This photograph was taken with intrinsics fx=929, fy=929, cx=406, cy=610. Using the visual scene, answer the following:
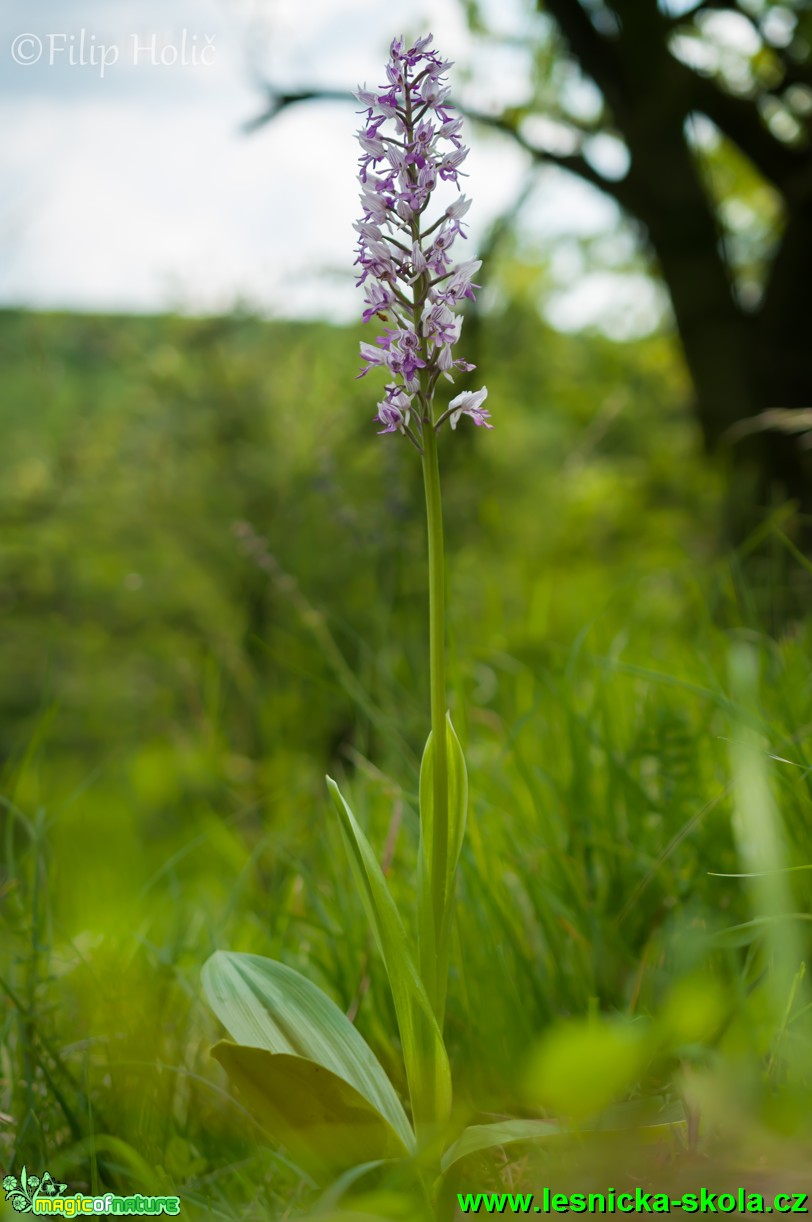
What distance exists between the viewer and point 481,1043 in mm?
1496

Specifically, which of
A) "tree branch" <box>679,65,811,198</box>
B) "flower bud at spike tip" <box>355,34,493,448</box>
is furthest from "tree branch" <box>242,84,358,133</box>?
"flower bud at spike tip" <box>355,34,493,448</box>

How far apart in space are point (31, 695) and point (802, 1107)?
764 centimetres

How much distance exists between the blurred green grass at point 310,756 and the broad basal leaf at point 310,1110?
11cm

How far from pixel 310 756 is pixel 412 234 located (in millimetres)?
2915

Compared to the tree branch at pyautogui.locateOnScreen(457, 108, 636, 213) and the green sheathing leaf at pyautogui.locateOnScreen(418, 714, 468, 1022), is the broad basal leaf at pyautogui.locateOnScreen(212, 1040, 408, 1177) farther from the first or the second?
the tree branch at pyautogui.locateOnScreen(457, 108, 636, 213)

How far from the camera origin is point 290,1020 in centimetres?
131

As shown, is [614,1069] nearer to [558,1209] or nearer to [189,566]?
[558,1209]

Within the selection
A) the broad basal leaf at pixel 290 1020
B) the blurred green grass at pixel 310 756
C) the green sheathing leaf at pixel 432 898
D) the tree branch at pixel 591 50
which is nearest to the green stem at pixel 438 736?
the green sheathing leaf at pixel 432 898

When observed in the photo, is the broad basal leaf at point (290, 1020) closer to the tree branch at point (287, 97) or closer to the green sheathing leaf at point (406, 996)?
the green sheathing leaf at point (406, 996)

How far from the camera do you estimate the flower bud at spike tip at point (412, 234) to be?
4.00 feet

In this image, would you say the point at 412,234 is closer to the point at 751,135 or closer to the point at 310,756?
the point at 310,756

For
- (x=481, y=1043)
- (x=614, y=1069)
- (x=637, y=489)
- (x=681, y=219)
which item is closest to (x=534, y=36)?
(x=681, y=219)

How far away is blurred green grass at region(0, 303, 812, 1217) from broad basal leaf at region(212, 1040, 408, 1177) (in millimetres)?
105

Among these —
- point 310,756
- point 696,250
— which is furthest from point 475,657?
point 696,250
